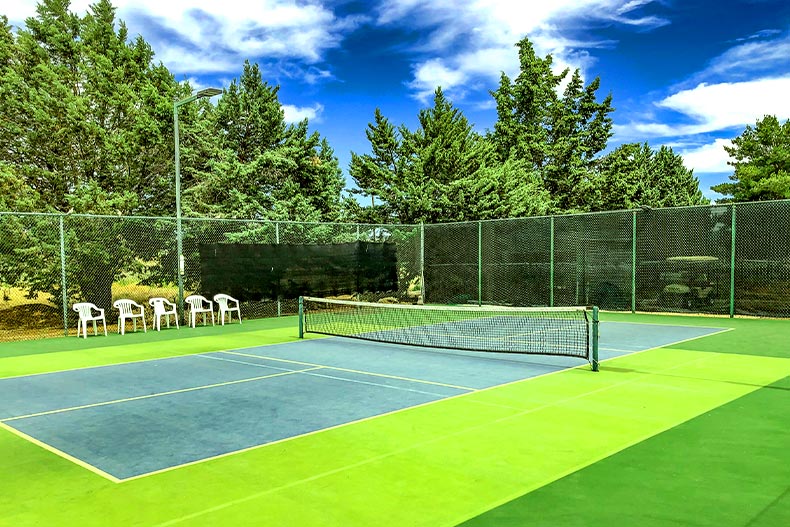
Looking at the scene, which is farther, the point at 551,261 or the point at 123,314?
the point at 551,261

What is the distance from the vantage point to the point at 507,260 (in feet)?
63.4

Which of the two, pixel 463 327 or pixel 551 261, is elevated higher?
pixel 551 261

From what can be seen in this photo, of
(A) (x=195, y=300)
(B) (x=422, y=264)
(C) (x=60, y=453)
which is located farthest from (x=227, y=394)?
(B) (x=422, y=264)

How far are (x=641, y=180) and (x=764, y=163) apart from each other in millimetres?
10480

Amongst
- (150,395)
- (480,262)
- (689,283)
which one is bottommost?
(150,395)

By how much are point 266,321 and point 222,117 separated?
9478 millimetres

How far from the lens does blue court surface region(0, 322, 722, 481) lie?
5621 millimetres

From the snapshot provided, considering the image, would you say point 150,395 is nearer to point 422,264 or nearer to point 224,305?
point 224,305

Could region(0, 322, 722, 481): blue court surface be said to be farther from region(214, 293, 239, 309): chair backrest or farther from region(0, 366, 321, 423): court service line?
region(214, 293, 239, 309): chair backrest

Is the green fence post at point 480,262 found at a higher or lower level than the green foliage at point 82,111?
lower

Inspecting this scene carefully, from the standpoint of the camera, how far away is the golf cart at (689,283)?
15.9 meters

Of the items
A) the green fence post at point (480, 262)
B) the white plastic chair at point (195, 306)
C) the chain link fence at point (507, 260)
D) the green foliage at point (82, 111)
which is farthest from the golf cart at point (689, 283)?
the green foliage at point (82, 111)

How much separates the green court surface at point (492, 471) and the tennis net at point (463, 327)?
2.30 metres

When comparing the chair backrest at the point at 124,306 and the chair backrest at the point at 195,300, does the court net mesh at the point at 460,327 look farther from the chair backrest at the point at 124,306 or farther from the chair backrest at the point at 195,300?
the chair backrest at the point at 124,306
